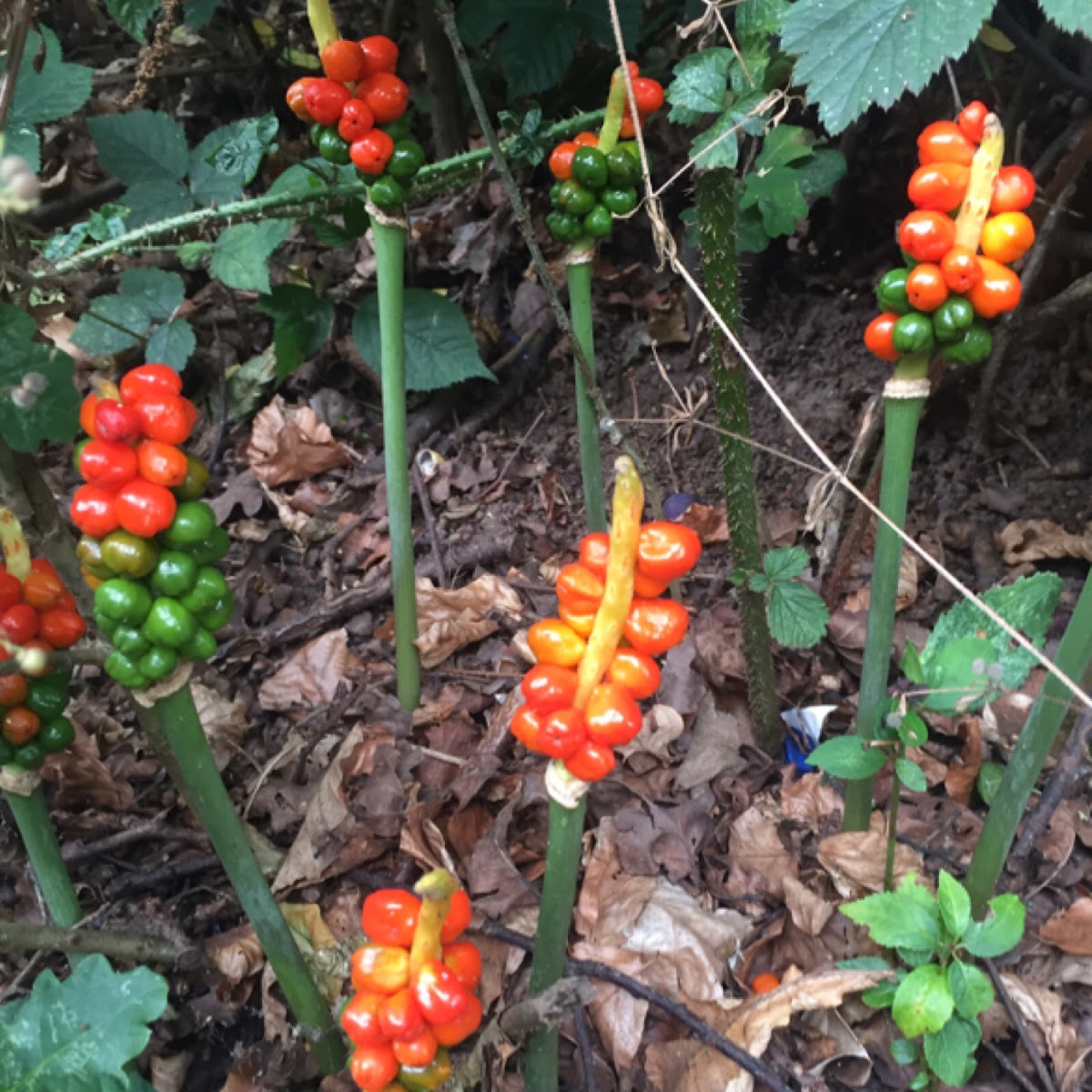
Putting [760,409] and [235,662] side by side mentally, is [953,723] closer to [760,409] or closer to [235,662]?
[760,409]

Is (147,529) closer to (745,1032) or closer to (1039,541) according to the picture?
(745,1032)

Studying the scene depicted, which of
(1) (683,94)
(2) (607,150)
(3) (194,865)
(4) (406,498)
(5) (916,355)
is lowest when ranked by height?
(3) (194,865)

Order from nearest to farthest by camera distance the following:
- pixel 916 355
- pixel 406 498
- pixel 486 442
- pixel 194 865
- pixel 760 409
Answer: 1. pixel 916 355
2. pixel 194 865
3. pixel 406 498
4. pixel 760 409
5. pixel 486 442

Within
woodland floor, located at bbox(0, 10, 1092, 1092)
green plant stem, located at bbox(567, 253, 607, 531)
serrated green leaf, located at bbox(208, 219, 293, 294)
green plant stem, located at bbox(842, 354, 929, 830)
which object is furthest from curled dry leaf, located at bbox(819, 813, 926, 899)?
serrated green leaf, located at bbox(208, 219, 293, 294)

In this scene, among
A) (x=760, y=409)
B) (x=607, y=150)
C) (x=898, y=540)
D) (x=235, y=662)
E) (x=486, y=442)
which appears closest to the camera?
(x=898, y=540)

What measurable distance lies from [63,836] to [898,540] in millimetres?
1819

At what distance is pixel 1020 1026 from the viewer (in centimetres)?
158

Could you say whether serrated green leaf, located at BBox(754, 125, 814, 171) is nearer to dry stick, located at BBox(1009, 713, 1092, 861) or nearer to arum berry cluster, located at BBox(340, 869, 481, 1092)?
dry stick, located at BBox(1009, 713, 1092, 861)

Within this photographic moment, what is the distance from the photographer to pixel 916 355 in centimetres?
135

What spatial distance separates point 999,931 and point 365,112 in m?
1.72

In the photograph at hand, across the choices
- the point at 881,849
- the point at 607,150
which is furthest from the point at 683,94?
the point at 881,849

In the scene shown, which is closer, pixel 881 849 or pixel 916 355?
pixel 916 355

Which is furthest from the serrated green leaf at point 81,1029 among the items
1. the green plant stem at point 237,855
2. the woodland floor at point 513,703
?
the woodland floor at point 513,703

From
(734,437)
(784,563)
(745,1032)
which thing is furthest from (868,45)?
(745,1032)
